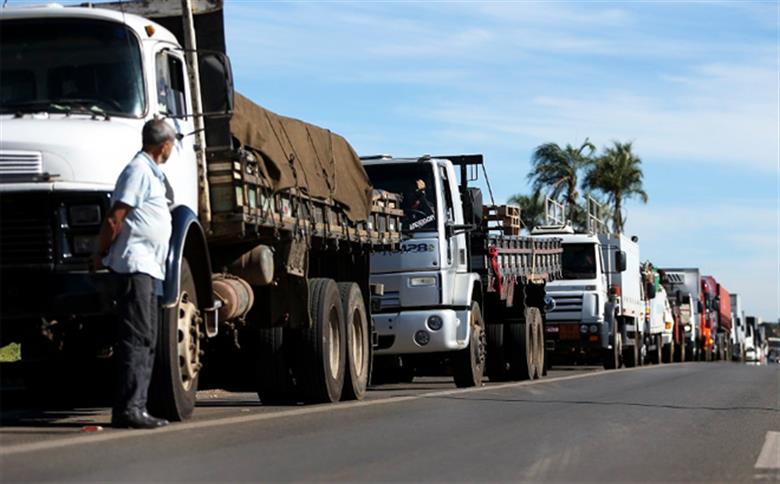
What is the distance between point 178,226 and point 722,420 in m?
5.00

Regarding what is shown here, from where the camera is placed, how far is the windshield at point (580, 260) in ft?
102

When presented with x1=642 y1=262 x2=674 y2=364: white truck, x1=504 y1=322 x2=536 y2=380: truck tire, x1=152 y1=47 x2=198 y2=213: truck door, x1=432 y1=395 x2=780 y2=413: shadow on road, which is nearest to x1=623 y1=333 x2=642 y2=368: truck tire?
x1=642 y1=262 x2=674 y2=364: white truck

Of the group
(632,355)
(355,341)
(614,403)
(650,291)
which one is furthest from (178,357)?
(650,291)

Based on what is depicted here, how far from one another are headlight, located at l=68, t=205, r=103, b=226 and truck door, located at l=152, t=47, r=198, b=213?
0.84 m

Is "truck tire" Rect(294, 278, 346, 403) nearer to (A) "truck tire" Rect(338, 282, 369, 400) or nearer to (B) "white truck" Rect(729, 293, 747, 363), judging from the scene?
(A) "truck tire" Rect(338, 282, 369, 400)

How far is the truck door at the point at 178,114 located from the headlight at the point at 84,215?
842 mm

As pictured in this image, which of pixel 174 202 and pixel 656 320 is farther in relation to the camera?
pixel 656 320

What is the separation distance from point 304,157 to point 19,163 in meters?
4.52

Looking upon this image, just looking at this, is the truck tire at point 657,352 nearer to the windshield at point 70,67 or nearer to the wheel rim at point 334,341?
the wheel rim at point 334,341

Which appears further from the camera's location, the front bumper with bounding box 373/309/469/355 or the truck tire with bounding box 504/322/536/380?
the truck tire with bounding box 504/322/536/380

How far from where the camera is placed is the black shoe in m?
9.34

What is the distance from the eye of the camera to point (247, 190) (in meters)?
11.8

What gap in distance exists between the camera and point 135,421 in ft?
30.7

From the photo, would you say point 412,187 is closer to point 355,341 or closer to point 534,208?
point 355,341
